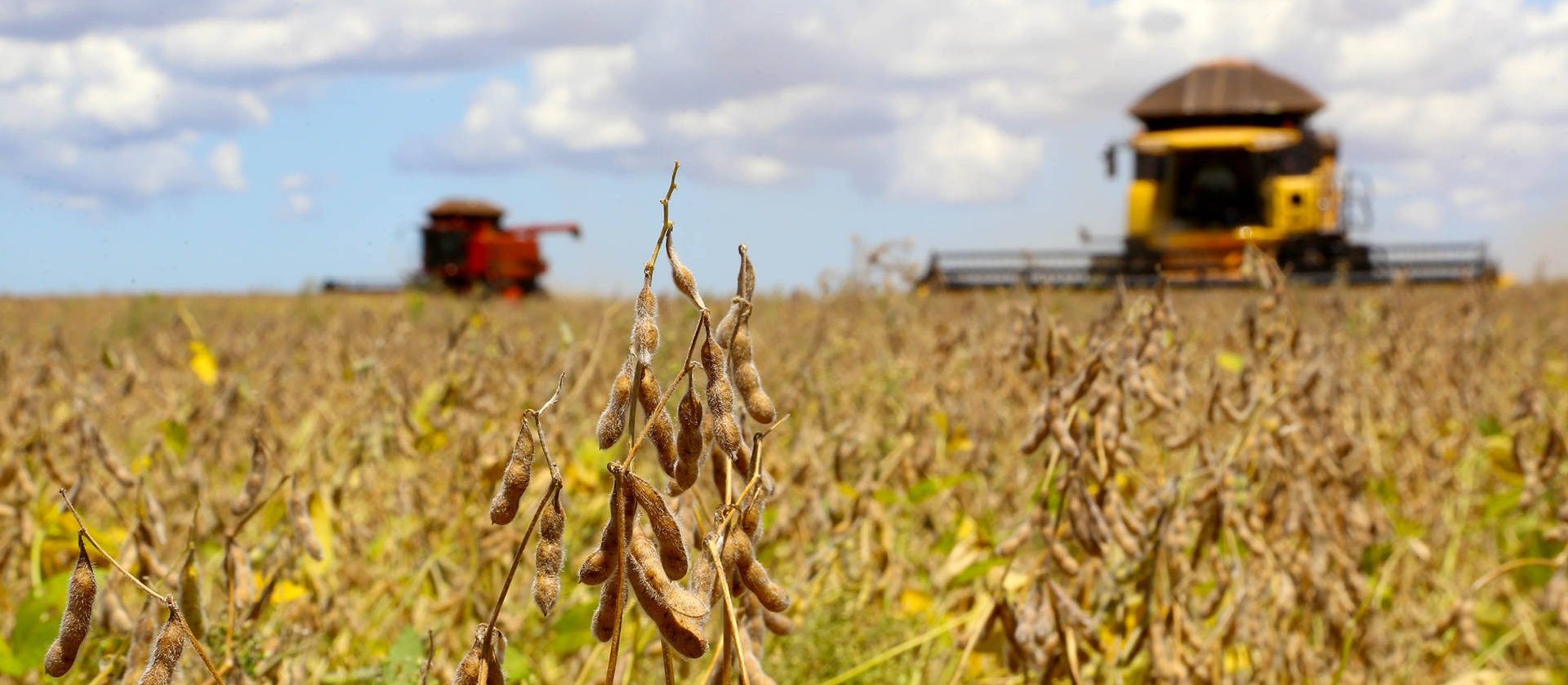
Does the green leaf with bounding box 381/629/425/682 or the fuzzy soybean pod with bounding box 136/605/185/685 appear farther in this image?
the green leaf with bounding box 381/629/425/682

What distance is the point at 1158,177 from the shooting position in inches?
780

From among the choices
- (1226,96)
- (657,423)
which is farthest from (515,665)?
(1226,96)

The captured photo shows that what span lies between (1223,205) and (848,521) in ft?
58.1

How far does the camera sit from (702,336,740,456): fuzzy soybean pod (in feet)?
3.39

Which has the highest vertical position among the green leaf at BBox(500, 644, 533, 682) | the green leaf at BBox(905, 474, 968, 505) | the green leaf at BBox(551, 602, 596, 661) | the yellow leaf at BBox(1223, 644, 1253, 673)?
the green leaf at BBox(905, 474, 968, 505)

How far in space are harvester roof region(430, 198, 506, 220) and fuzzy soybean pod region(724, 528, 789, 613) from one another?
3025 centimetres

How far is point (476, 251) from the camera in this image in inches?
1104

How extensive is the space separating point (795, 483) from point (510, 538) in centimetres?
61

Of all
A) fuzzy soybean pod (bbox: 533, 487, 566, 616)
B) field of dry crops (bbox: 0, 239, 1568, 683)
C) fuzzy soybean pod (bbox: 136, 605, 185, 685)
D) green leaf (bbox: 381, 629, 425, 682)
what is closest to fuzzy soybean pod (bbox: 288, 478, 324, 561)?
field of dry crops (bbox: 0, 239, 1568, 683)

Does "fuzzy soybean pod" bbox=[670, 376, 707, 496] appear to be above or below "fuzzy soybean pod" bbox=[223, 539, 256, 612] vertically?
above

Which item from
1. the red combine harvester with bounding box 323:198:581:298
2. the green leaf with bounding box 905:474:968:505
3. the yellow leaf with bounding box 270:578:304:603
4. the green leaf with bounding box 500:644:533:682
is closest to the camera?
the green leaf with bounding box 500:644:533:682

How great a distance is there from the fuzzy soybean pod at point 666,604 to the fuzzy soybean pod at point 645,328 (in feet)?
0.44

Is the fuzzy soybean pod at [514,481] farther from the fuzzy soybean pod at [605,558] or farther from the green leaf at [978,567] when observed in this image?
the green leaf at [978,567]

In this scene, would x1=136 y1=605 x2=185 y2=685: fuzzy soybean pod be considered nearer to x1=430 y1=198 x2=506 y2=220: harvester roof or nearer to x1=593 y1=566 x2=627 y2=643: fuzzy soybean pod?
x1=593 y1=566 x2=627 y2=643: fuzzy soybean pod
